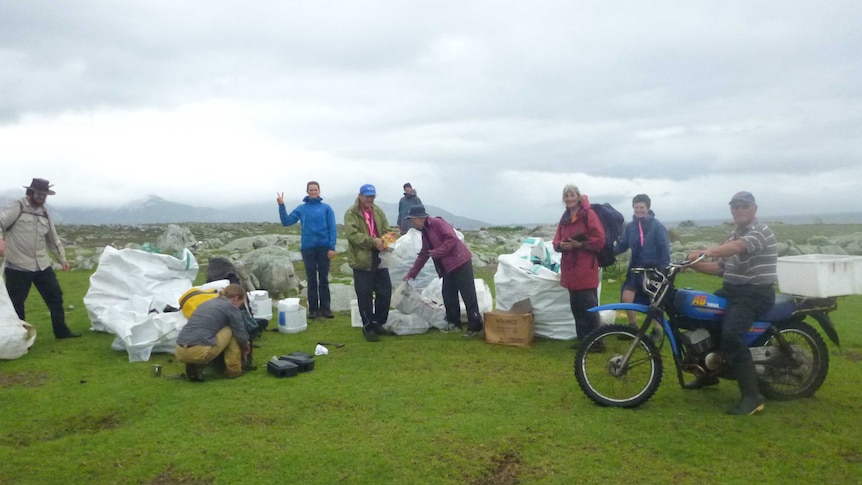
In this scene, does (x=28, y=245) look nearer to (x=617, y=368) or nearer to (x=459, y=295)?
(x=459, y=295)

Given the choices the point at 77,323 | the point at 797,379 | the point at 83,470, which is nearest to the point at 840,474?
the point at 797,379

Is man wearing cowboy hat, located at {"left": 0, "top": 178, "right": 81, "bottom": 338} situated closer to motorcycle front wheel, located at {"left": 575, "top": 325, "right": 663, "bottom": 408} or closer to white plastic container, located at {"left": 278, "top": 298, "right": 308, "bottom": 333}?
white plastic container, located at {"left": 278, "top": 298, "right": 308, "bottom": 333}

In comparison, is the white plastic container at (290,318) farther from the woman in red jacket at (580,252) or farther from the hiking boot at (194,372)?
the woman in red jacket at (580,252)

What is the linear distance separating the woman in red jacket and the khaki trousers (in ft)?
10.8

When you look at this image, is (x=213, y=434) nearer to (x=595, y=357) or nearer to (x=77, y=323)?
(x=595, y=357)

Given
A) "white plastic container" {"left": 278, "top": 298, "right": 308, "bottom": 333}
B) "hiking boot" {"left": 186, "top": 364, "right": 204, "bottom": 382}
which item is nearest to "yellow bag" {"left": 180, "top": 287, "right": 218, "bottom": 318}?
"hiking boot" {"left": 186, "top": 364, "right": 204, "bottom": 382}

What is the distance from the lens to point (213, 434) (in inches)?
163

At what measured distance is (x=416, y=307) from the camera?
754cm

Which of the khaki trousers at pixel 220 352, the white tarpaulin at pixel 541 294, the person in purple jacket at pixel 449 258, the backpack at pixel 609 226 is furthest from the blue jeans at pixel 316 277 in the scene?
the backpack at pixel 609 226

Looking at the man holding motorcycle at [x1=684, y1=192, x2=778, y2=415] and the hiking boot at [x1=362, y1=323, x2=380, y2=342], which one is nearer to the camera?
the man holding motorcycle at [x1=684, y1=192, x2=778, y2=415]

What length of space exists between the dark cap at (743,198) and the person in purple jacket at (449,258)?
125 inches

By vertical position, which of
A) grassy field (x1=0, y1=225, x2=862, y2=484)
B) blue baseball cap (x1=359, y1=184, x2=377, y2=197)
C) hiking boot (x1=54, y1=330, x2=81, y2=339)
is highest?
blue baseball cap (x1=359, y1=184, x2=377, y2=197)

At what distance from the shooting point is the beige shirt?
21.7 feet

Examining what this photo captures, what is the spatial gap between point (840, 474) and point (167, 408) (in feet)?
14.8
